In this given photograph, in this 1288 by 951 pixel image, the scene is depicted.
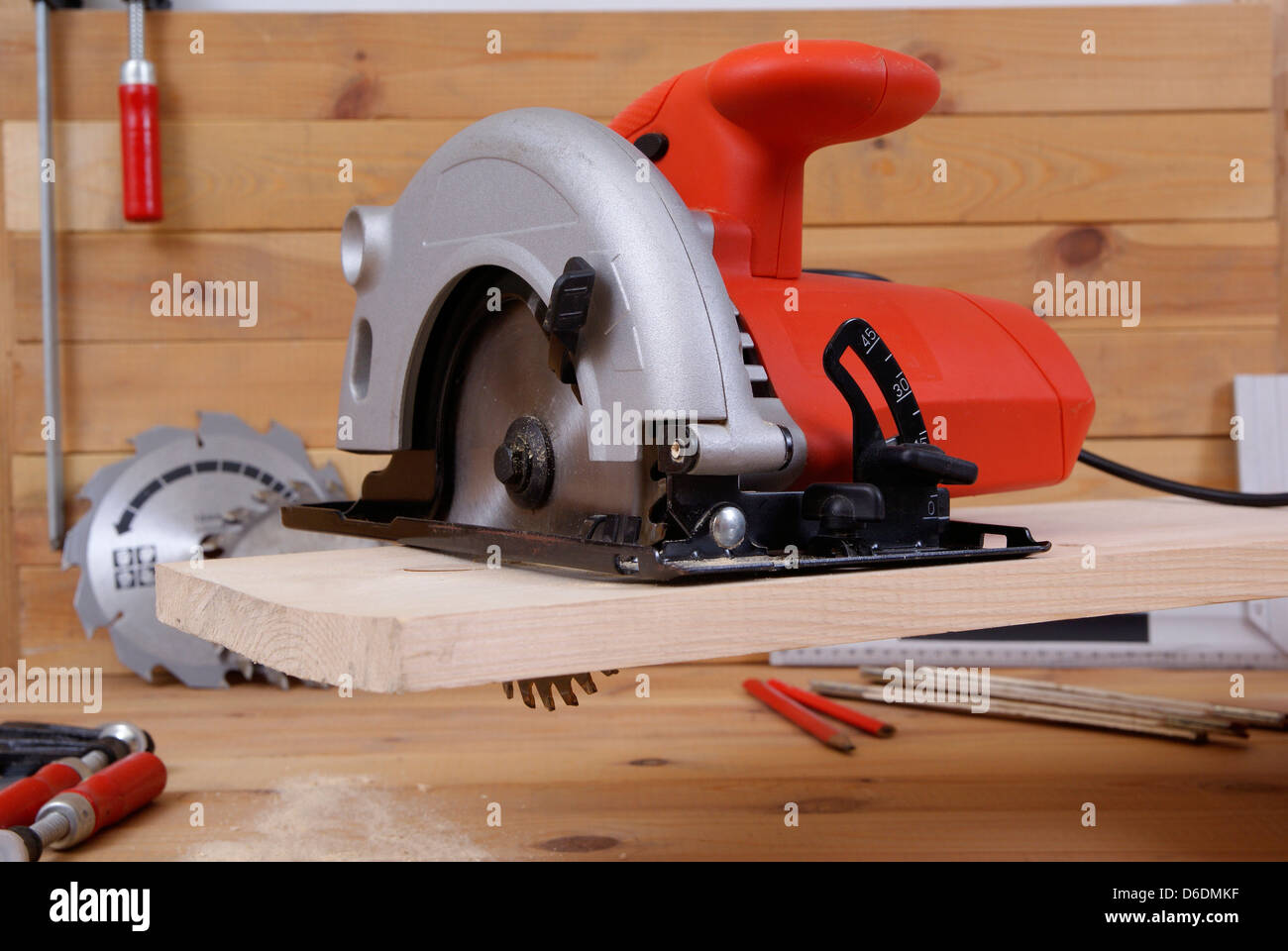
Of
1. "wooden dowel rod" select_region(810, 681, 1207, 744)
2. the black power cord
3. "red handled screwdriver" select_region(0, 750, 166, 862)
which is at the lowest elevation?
"wooden dowel rod" select_region(810, 681, 1207, 744)

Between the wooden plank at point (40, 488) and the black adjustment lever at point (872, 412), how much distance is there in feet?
3.76

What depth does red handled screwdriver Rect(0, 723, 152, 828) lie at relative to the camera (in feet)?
3.51

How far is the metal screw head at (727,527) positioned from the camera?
747mm

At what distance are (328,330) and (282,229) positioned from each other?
18 cm

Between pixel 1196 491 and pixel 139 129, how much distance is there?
1545mm

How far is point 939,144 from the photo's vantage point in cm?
185

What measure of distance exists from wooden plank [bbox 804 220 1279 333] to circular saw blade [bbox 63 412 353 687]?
0.98 meters

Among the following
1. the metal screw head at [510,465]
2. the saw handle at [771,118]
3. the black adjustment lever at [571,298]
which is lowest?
the metal screw head at [510,465]

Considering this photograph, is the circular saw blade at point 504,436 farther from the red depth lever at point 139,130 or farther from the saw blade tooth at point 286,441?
the red depth lever at point 139,130

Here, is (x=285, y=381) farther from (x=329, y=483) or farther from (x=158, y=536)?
(x=158, y=536)

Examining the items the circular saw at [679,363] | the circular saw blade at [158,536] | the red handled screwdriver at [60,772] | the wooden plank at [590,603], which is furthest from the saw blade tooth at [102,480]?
the wooden plank at [590,603]

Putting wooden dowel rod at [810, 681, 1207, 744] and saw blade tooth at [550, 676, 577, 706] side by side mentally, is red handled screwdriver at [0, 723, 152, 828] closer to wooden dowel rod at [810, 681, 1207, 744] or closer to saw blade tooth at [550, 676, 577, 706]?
saw blade tooth at [550, 676, 577, 706]

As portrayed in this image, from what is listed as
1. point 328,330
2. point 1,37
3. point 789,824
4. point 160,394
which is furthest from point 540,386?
point 1,37

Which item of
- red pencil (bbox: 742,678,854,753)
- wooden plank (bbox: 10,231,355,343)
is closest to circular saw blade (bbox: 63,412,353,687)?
wooden plank (bbox: 10,231,355,343)
